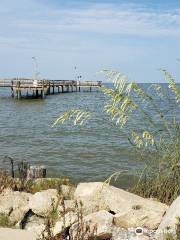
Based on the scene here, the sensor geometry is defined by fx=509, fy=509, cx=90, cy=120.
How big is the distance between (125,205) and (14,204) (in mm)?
2023

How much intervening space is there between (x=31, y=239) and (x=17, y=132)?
21969 millimetres

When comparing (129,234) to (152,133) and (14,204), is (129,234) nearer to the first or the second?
(152,133)

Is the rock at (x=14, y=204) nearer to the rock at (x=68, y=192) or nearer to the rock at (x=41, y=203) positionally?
the rock at (x=41, y=203)

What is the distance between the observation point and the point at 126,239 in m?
6.31

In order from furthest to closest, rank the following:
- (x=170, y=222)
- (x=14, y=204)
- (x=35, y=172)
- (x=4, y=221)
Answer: (x=35, y=172) < (x=14, y=204) < (x=4, y=221) < (x=170, y=222)

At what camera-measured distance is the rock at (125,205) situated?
23.0 ft

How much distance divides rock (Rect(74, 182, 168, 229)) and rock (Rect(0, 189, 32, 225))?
94cm

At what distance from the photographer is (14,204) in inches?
342

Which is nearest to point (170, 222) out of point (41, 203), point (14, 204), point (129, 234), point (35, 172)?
point (129, 234)

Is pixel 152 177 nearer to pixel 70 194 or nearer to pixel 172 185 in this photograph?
pixel 172 185

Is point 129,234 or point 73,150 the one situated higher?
point 129,234

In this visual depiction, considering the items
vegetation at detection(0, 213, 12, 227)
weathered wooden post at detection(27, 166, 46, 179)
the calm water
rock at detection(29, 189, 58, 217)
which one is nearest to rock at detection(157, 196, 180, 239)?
rock at detection(29, 189, 58, 217)

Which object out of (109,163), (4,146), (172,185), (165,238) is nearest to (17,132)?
(4,146)

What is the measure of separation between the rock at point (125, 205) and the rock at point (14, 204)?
938 mm
